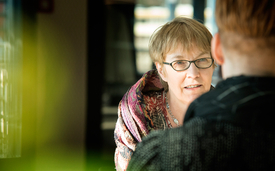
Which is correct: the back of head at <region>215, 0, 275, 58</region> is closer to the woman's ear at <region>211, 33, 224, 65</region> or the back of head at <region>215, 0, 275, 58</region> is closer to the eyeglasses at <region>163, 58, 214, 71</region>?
the woman's ear at <region>211, 33, 224, 65</region>

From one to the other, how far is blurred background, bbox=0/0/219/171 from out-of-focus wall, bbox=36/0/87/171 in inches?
0.4

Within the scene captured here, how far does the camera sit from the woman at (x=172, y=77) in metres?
1.32

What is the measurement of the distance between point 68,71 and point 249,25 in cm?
271

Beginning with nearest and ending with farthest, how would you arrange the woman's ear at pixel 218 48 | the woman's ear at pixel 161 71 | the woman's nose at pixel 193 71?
the woman's ear at pixel 218 48 → the woman's nose at pixel 193 71 → the woman's ear at pixel 161 71

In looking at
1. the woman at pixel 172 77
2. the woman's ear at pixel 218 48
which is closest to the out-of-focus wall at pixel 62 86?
the woman at pixel 172 77

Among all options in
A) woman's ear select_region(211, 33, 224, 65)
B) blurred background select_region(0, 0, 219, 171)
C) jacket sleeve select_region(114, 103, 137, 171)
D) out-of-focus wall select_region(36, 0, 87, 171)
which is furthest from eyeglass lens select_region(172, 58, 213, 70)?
out-of-focus wall select_region(36, 0, 87, 171)

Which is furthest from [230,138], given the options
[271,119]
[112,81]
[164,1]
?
[164,1]

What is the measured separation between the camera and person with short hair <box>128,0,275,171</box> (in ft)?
1.70

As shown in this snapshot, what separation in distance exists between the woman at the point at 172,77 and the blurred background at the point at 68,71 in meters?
1.46

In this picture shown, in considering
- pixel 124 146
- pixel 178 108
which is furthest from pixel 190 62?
pixel 124 146

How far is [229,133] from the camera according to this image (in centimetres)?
53

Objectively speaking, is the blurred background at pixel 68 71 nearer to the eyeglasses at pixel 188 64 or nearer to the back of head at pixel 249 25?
the eyeglasses at pixel 188 64

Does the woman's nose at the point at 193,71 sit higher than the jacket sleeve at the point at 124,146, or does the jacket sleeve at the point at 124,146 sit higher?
the woman's nose at the point at 193,71

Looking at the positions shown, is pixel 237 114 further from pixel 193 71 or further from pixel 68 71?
pixel 68 71
